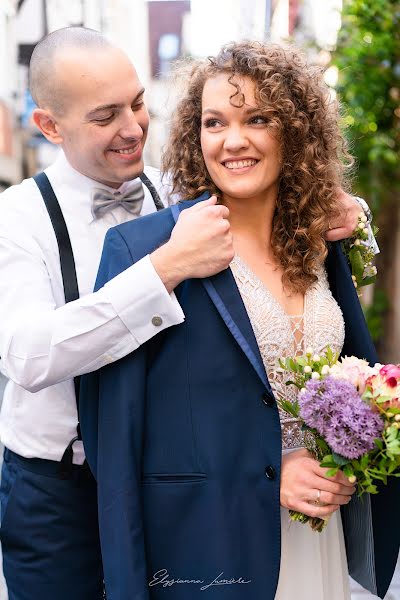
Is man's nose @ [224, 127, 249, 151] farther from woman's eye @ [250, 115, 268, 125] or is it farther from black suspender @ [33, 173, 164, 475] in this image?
black suspender @ [33, 173, 164, 475]

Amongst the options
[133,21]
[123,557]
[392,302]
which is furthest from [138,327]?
[133,21]

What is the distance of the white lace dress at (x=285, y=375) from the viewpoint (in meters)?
2.29

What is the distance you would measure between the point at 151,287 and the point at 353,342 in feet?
2.52

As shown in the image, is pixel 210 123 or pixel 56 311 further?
pixel 210 123

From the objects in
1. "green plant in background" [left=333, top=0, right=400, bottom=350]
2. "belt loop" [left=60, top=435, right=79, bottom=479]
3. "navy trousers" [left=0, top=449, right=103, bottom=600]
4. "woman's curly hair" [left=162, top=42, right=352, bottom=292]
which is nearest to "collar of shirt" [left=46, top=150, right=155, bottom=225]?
"woman's curly hair" [left=162, top=42, right=352, bottom=292]

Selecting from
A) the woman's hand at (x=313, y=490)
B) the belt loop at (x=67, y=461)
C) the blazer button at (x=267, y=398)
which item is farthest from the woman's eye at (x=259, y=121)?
the belt loop at (x=67, y=461)

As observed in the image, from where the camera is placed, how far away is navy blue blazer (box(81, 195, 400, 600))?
2131 mm

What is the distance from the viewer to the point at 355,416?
1943mm

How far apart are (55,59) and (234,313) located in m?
1.08

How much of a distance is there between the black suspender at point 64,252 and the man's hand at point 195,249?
399 mm

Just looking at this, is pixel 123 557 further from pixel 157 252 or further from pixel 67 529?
pixel 157 252

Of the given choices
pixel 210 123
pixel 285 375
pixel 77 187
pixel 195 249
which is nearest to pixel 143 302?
pixel 195 249

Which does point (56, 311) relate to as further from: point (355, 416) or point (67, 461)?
point (355, 416)

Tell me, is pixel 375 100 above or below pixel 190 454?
above
